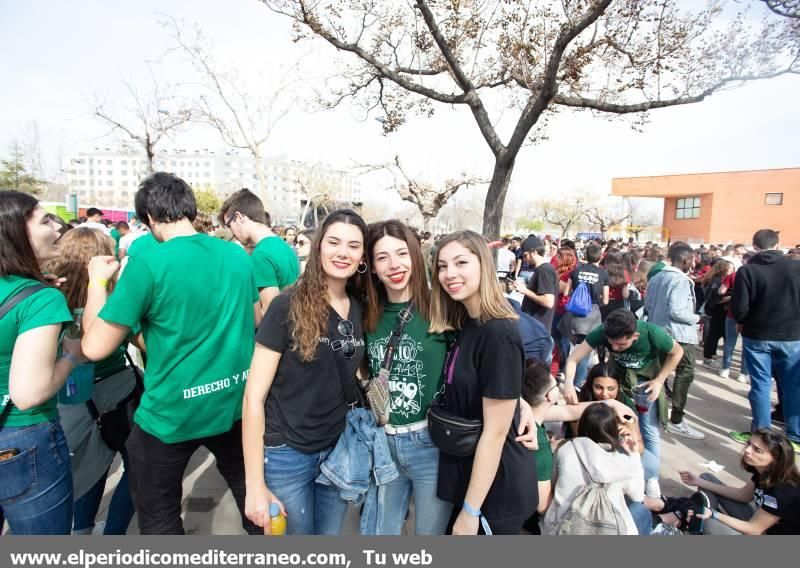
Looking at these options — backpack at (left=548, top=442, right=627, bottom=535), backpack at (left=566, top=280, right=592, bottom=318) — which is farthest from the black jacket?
backpack at (left=548, top=442, right=627, bottom=535)

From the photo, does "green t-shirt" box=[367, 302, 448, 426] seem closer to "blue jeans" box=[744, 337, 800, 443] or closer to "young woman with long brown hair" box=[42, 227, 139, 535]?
"young woman with long brown hair" box=[42, 227, 139, 535]

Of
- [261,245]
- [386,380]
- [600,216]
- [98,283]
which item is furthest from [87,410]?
[600,216]

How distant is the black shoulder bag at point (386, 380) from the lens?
1.75 meters

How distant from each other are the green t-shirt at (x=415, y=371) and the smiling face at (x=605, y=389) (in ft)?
5.70

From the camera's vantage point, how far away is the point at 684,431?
13.6 feet

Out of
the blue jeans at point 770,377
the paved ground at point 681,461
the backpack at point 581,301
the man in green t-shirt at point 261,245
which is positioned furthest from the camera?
the backpack at point 581,301

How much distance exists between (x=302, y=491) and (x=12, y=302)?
130cm

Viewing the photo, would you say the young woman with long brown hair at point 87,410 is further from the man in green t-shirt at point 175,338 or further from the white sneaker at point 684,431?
the white sneaker at point 684,431

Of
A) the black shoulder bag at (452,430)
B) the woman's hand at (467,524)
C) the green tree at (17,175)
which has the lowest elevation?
the woman's hand at (467,524)

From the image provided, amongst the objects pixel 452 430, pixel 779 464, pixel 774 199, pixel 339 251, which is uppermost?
pixel 774 199

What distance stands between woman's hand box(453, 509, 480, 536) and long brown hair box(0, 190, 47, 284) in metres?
1.88

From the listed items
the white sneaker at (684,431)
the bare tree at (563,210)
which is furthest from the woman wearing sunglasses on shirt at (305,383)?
the bare tree at (563,210)

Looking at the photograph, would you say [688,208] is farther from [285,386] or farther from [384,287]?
[285,386]

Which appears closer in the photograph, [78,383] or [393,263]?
[393,263]
